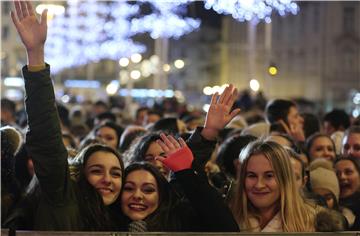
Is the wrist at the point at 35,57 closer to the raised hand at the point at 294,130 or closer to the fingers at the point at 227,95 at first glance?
the fingers at the point at 227,95

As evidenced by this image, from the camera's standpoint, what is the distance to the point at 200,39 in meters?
82.4

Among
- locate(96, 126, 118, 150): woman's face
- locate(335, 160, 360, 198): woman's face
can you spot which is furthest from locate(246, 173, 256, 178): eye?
locate(96, 126, 118, 150): woman's face

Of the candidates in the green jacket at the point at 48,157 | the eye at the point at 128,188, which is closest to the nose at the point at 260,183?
the eye at the point at 128,188

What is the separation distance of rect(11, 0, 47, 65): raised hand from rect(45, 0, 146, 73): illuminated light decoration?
1877 cm

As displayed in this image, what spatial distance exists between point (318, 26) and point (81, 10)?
137 ft

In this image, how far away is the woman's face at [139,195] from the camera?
175 inches

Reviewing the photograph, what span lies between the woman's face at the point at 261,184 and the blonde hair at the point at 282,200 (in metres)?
0.02

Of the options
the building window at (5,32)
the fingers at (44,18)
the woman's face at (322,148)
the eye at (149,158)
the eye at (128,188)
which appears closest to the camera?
the fingers at (44,18)

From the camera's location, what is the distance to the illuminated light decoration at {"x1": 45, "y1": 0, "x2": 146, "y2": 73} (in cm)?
2617

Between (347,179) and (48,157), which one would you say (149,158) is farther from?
(347,179)

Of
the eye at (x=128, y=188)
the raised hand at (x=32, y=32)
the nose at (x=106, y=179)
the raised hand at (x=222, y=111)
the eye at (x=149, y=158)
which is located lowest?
the eye at (x=128, y=188)

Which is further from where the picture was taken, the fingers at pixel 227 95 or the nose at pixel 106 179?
the fingers at pixel 227 95

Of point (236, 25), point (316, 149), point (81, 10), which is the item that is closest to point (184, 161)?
point (316, 149)

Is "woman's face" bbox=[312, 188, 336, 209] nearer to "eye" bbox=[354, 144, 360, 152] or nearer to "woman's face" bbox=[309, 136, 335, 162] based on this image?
"eye" bbox=[354, 144, 360, 152]
